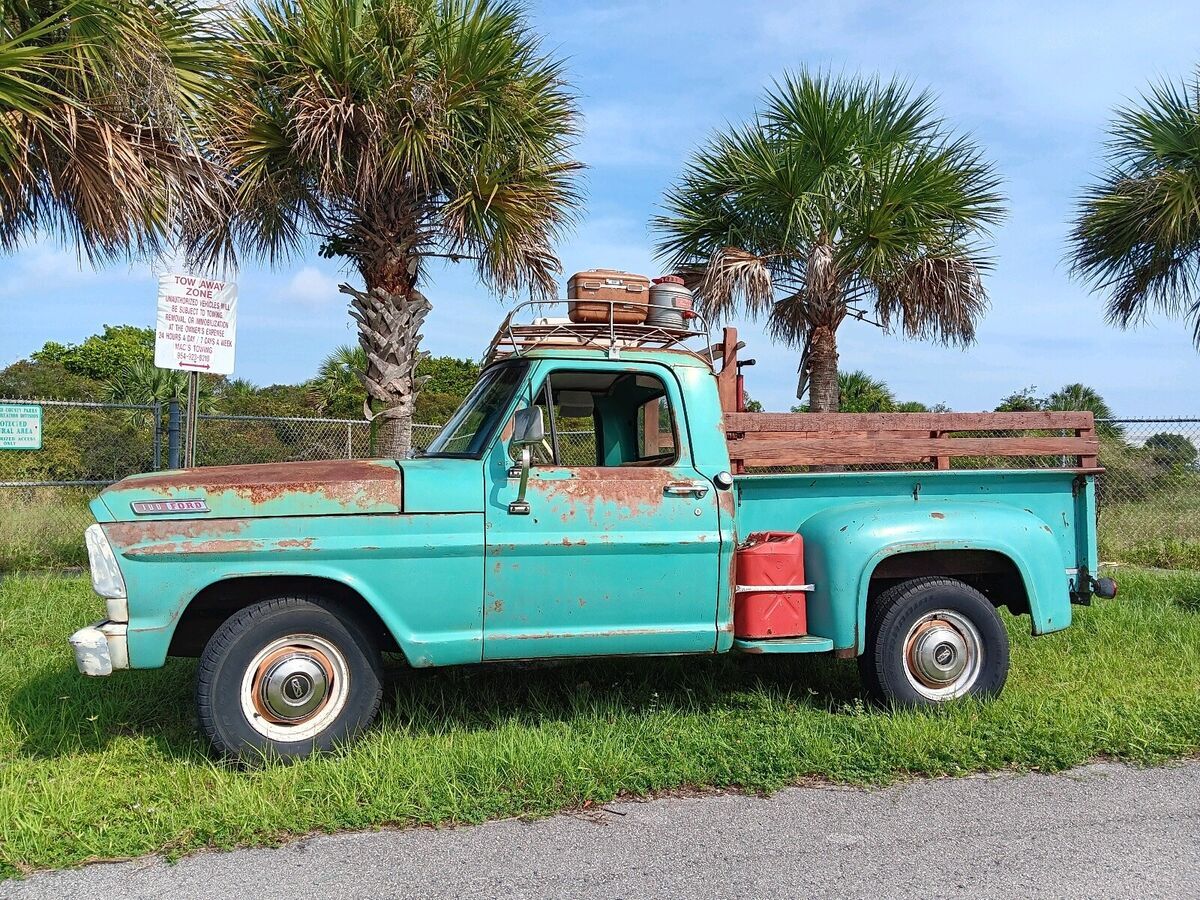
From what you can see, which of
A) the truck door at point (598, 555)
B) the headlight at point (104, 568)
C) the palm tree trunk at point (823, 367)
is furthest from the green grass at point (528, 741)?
the palm tree trunk at point (823, 367)

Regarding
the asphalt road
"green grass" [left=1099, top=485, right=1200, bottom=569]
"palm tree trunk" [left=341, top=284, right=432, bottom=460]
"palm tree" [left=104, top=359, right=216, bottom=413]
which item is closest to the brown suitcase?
the asphalt road

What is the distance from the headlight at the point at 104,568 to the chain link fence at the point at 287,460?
565 cm

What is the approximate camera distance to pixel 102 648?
4203mm

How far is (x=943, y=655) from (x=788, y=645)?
0.92 metres

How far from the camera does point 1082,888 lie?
337cm

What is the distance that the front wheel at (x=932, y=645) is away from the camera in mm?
5059

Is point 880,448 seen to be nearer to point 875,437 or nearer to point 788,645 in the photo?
point 875,437

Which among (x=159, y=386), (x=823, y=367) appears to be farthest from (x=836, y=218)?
(x=159, y=386)

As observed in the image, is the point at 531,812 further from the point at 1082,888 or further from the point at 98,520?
the point at 98,520

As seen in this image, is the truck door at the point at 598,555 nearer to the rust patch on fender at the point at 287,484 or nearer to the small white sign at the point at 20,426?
the rust patch on fender at the point at 287,484

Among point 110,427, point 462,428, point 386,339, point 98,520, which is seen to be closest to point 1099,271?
point 386,339

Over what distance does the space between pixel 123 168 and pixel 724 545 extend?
5462 millimetres

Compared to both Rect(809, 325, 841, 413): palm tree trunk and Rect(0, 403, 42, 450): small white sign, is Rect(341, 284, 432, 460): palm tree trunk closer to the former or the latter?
Rect(0, 403, 42, 450): small white sign

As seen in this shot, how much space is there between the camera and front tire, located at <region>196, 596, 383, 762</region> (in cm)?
430
